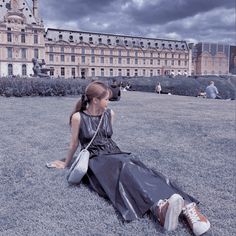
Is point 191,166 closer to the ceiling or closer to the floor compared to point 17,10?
closer to the floor

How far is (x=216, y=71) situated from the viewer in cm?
8756

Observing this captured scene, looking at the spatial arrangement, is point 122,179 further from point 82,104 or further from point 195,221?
point 82,104

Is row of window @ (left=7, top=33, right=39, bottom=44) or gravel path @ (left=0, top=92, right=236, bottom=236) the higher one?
row of window @ (left=7, top=33, right=39, bottom=44)

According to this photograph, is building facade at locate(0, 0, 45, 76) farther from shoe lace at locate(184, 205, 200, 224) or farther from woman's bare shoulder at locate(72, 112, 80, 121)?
shoe lace at locate(184, 205, 200, 224)

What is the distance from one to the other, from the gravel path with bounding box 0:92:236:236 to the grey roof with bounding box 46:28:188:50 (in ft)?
195

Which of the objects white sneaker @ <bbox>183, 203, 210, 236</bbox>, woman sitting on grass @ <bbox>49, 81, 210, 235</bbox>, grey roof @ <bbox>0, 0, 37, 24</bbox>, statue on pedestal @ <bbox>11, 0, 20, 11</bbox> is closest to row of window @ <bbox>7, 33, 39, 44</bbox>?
grey roof @ <bbox>0, 0, 37, 24</bbox>

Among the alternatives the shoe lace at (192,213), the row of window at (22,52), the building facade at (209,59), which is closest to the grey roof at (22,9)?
the row of window at (22,52)

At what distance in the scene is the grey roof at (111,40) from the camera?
6284 cm

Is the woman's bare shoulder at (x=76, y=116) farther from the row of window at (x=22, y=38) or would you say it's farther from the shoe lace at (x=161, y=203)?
the row of window at (x=22, y=38)

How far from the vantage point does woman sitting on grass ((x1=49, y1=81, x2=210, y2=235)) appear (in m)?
2.34

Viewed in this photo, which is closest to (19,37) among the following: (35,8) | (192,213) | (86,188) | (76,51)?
(35,8)

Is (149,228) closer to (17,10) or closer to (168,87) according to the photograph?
(168,87)

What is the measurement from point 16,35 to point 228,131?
2190 inches

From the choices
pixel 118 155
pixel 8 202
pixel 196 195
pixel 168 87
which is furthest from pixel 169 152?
pixel 168 87
